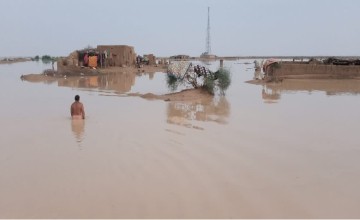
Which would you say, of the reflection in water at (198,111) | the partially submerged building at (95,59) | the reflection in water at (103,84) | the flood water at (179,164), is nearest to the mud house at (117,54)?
the partially submerged building at (95,59)

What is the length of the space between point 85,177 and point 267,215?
270 centimetres

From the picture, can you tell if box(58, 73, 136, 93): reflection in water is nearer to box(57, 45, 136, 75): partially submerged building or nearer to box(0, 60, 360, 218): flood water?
box(57, 45, 136, 75): partially submerged building

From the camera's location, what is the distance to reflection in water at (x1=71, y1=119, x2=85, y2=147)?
8.44 m

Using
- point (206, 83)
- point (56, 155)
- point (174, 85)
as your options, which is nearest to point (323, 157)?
point (56, 155)

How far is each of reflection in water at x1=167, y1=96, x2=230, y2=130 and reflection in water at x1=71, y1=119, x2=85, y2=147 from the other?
→ 7.56 feet

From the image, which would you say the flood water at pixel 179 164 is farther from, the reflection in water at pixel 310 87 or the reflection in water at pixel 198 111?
the reflection in water at pixel 310 87


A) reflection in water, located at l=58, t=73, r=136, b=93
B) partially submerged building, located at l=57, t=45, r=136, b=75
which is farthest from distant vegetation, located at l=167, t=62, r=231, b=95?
partially submerged building, located at l=57, t=45, r=136, b=75

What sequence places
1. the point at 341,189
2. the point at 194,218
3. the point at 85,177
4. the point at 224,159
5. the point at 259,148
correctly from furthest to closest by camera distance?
the point at 259,148 < the point at 224,159 < the point at 85,177 < the point at 341,189 < the point at 194,218

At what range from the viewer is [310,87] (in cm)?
2206

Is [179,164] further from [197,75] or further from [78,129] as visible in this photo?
[197,75]

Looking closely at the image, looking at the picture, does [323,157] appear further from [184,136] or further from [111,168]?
[111,168]

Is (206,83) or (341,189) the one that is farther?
(206,83)

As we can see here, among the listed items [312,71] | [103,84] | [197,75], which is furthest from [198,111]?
[312,71]

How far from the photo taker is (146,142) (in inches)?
319
